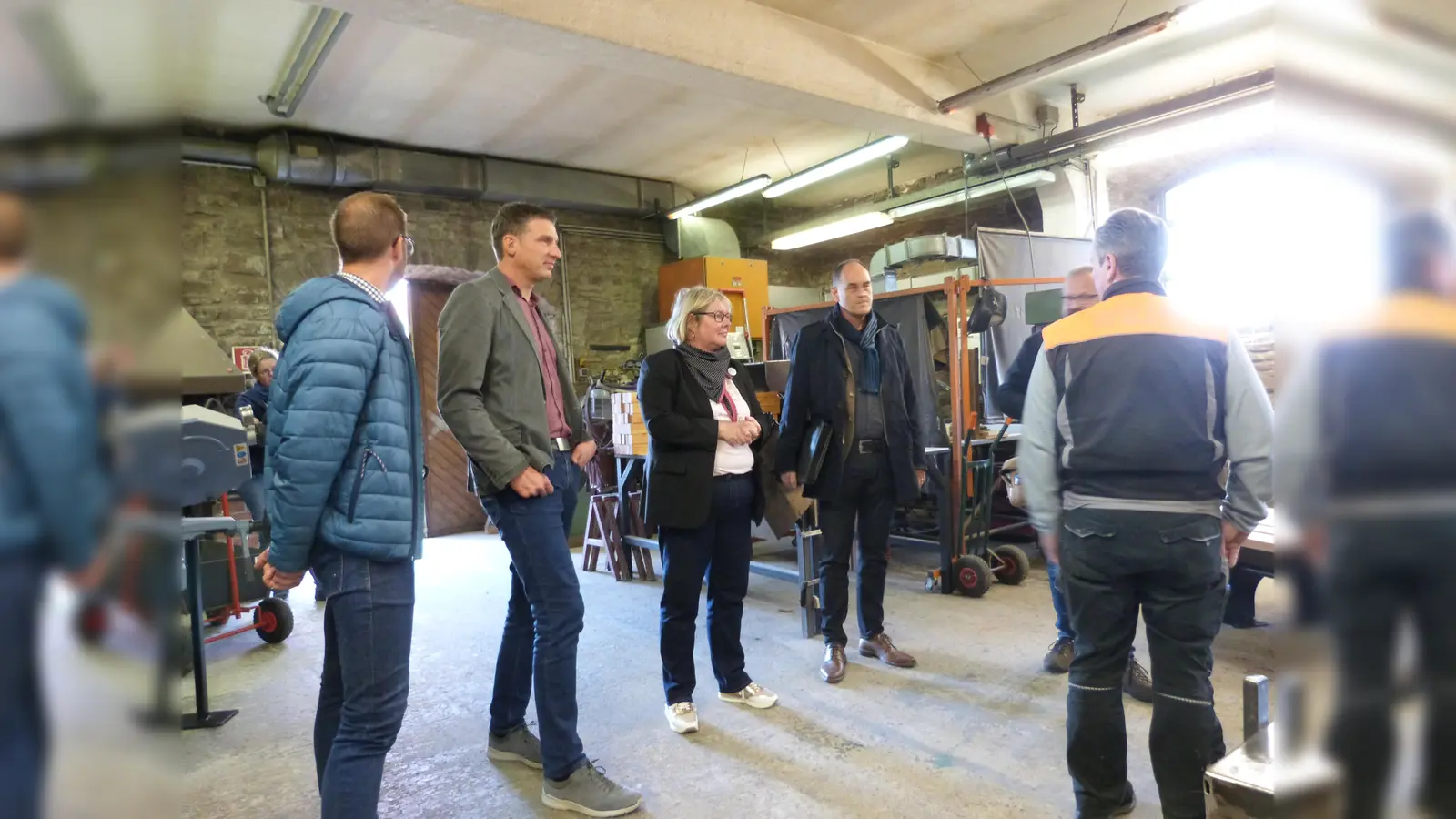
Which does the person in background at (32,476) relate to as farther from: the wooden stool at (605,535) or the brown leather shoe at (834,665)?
the wooden stool at (605,535)

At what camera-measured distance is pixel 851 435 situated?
2.81m

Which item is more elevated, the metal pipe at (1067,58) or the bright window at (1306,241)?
the metal pipe at (1067,58)

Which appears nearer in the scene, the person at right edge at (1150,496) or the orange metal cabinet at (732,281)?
the person at right edge at (1150,496)

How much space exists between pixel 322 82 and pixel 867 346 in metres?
4.55

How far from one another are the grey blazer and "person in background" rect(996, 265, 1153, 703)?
1580 millimetres

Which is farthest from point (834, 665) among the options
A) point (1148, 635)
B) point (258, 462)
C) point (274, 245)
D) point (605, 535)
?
point (274, 245)

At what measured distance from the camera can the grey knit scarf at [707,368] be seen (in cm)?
242

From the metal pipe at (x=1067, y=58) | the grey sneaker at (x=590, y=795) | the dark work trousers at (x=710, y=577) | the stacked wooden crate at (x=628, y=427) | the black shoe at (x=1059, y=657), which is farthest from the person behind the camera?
the stacked wooden crate at (x=628, y=427)

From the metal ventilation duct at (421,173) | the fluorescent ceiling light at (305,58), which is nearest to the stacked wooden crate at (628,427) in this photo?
the fluorescent ceiling light at (305,58)

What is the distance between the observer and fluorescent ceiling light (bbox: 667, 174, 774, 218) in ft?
22.4

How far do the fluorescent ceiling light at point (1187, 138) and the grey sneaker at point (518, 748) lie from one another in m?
5.30

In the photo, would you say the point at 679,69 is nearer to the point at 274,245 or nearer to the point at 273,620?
the point at 273,620

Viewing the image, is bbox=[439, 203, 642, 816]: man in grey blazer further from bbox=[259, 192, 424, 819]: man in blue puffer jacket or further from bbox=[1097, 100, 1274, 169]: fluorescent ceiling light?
bbox=[1097, 100, 1274, 169]: fluorescent ceiling light

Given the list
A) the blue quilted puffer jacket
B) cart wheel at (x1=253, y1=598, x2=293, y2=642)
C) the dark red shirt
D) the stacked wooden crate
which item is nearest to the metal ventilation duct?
the stacked wooden crate
